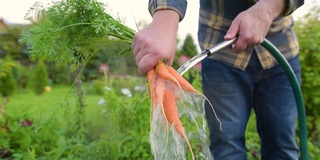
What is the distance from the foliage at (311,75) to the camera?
132 inches

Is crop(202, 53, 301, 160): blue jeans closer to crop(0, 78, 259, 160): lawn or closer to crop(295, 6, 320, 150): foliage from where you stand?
crop(0, 78, 259, 160): lawn

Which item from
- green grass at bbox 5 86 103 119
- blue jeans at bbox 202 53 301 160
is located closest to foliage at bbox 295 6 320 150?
blue jeans at bbox 202 53 301 160

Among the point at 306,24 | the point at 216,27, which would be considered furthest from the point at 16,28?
the point at 216,27

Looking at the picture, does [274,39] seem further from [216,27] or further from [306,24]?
[306,24]

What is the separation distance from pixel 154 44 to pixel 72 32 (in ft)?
1.31

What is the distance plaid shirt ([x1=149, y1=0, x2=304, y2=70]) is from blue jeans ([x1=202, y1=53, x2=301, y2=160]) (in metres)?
0.04

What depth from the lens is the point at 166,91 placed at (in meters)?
1.21

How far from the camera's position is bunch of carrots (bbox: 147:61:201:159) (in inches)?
46.1

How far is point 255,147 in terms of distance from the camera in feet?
10.2

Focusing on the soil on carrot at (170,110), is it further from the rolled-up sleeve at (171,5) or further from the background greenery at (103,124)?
the background greenery at (103,124)

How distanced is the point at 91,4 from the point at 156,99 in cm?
42

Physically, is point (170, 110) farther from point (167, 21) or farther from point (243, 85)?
point (243, 85)

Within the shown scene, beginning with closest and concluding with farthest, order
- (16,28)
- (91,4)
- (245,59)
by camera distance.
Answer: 1. (91,4)
2. (245,59)
3. (16,28)

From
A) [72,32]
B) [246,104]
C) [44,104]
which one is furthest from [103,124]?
[44,104]
